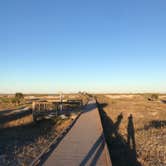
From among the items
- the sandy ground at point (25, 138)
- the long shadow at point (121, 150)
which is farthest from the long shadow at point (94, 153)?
the sandy ground at point (25, 138)

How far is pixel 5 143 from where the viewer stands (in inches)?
535

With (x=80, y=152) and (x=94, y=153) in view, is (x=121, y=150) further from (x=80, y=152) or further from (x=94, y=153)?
(x=80, y=152)

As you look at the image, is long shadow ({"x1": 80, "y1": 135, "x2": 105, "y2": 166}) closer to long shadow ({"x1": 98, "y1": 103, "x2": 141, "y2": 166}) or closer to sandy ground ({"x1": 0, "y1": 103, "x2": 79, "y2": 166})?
long shadow ({"x1": 98, "y1": 103, "x2": 141, "y2": 166})

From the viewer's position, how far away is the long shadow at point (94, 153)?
7.47m

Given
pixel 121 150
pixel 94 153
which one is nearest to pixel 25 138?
pixel 121 150

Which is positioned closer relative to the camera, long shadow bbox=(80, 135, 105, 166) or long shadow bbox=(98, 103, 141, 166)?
long shadow bbox=(80, 135, 105, 166)

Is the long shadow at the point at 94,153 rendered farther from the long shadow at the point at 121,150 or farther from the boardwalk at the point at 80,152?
the long shadow at the point at 121,150

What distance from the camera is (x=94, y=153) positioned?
859cm

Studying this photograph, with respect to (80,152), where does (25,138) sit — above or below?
below

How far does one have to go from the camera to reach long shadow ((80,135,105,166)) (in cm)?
747

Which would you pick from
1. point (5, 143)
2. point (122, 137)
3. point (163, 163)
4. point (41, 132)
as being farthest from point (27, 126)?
point (163, 163)

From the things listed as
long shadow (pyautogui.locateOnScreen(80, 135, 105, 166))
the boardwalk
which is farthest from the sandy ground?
long shadow (pyautogui.locateOnScreen(80, 135, 105, 166))

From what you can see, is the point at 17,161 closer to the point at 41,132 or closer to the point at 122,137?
the point at 122,137

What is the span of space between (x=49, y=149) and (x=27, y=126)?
11368 millimetres
